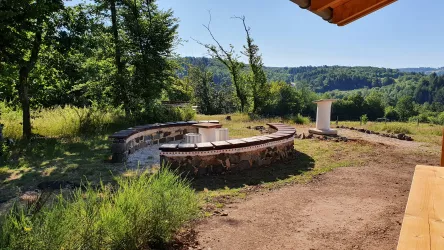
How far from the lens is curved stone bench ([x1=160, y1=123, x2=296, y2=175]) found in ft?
18.9

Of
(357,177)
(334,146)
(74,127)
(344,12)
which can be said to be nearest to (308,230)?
(344,12)

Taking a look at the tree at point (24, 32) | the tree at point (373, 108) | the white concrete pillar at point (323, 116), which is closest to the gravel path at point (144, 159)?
the tree at point (24, 32)

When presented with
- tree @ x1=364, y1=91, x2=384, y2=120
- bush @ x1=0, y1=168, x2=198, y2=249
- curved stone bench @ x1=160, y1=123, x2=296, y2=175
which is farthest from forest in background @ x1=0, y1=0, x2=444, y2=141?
tree @ x1=364, y1=91, x2=384, y2=120

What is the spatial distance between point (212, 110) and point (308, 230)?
30442 mm

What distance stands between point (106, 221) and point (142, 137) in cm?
619

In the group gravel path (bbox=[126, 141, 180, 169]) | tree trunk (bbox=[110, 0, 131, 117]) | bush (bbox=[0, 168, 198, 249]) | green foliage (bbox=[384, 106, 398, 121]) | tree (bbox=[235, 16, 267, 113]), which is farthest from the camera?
green foliage (bbox=[384, 106, 398, 121])

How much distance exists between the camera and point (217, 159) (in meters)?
5.90

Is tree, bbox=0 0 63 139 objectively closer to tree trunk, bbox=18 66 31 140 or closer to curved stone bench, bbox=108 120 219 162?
tree trunk, bbox=18 66 31 140

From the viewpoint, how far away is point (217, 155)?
5.88m

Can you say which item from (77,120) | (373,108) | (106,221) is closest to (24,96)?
(77,120)

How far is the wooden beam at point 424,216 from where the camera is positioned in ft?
4.88

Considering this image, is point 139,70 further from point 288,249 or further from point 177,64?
point 288,249

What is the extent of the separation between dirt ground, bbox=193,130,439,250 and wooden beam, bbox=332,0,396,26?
7.34ft

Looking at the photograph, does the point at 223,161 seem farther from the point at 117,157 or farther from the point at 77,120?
the point at 77,120
